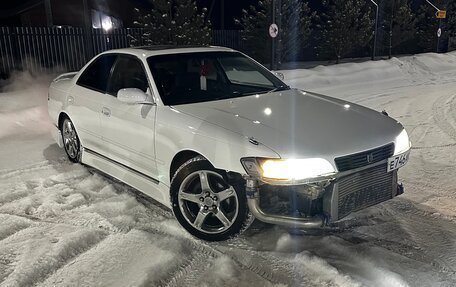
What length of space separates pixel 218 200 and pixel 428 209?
2.05m

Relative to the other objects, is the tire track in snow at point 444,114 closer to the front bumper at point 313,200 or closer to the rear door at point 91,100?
the front bumper at point 313,200

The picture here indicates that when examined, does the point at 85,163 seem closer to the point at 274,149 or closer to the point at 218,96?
the point at 218,96

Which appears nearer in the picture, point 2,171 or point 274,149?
A: point 274,149

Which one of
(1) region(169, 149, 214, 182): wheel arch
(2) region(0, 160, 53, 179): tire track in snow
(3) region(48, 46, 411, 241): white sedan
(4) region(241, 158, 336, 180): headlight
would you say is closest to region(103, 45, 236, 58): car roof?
(3) region(48, 46, 411, 241): white sedan

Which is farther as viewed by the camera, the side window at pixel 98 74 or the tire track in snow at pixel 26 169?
the tire track in snow at pixel 26 169

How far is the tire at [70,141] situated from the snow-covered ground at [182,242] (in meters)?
0.15

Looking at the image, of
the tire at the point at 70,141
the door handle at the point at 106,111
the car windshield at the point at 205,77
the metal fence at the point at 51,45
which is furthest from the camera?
the metal fence at the point at 51,45

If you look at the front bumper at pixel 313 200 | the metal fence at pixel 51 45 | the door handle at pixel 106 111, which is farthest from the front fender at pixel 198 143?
the metal fence at pixel 51 45

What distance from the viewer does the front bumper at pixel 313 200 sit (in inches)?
Result: 121

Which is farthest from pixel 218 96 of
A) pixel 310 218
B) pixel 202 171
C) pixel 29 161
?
pixel 29 161

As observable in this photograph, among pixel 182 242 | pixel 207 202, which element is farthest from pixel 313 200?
pixel 182 242

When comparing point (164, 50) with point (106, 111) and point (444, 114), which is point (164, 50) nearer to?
point (106, 111)

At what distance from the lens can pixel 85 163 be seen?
503cm

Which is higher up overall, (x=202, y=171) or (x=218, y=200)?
(x=202, y=171)
